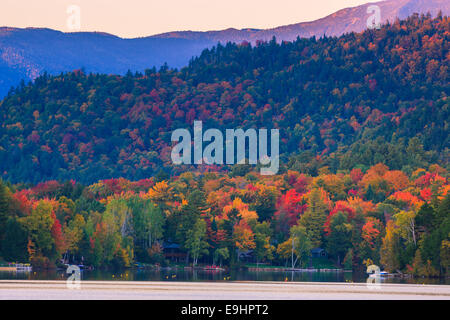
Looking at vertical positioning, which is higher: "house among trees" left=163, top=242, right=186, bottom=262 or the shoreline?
"house among trees" left=163, top=242, right=186, bottom=262

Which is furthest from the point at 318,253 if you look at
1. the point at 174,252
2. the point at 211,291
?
the point at 211,291

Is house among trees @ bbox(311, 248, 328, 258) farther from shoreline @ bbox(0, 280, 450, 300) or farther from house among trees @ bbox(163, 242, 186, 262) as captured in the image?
shoreline @ bbox(0, 280, 450, 300)

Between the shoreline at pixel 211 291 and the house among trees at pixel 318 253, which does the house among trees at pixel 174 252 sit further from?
the shoreline at pixel 211 291

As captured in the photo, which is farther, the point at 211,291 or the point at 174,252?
the point at 174,252

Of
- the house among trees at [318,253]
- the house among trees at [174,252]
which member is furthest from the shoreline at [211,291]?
the house among trees at [318,253]

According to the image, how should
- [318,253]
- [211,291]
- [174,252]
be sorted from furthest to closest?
[318,253] → [174,252] → [211,291]

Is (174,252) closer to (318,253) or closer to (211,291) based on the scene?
(318,253)

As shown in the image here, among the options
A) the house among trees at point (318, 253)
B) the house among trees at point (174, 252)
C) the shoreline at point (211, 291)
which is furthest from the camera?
the house among trees at point (318, 253)

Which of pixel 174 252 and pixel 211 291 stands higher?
pixel 174 252

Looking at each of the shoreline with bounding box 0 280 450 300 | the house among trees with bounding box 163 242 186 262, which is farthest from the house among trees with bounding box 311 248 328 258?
Answer: the shoreline with bounding box 0 280 450 300

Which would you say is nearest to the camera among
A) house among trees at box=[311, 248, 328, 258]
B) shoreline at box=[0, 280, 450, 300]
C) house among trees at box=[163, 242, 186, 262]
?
shoreline at box=[0, 280, 450, 300]

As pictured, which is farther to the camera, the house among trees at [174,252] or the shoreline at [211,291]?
the house among trees at [174,252]
